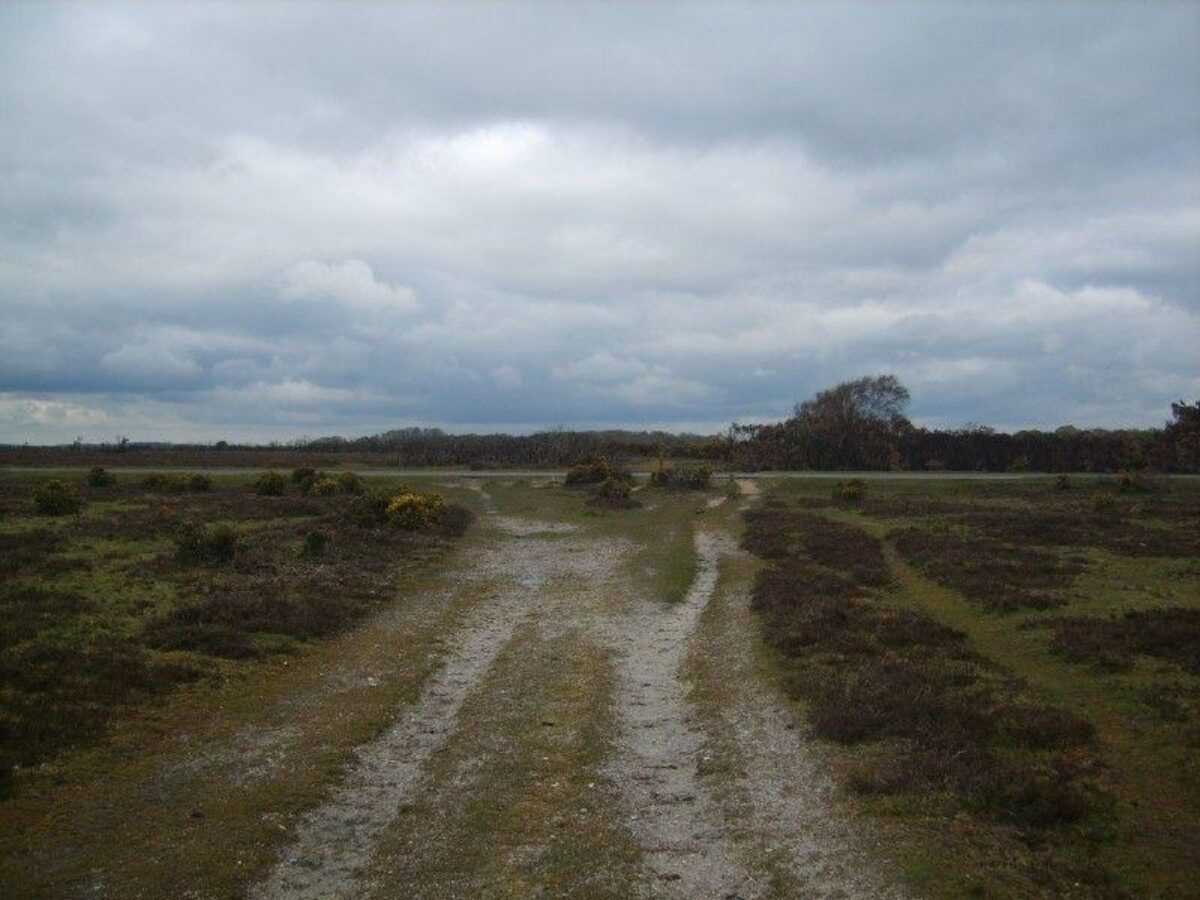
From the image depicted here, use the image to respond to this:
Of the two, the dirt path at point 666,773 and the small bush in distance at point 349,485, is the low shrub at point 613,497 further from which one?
the dirt path at point 666,773

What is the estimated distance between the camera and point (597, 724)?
45.4 ft

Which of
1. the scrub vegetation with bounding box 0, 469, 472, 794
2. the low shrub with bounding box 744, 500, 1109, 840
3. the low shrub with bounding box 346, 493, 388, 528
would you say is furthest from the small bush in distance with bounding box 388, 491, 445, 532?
the low shrub with bounding box 744, 500, 1109, 840

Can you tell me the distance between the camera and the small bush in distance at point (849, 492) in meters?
46.8

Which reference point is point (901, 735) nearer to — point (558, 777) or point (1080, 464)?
point (558, 777)

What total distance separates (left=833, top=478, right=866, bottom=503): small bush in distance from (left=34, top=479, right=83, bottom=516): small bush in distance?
120ft

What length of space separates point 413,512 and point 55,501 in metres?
14.1

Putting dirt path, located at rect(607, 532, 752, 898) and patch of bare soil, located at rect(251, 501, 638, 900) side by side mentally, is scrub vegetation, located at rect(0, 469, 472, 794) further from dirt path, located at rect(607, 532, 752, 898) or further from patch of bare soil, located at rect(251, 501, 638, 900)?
dirt path, located at rect(607, 532, 752, 898)

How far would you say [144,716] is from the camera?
12.9 metres

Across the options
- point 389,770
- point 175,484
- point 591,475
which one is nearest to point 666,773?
point 389,770

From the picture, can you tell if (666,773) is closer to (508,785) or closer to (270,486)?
(508,785)

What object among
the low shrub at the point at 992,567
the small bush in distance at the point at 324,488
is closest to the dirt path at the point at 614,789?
the low shrub at the point at 992,567

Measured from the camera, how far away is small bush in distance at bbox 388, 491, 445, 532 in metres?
35.5

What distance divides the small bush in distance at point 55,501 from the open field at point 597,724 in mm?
6957


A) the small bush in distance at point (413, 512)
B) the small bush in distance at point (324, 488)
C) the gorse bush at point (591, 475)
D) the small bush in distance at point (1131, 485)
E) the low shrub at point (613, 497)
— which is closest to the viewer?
the small bush in distance at point (413, 512)
